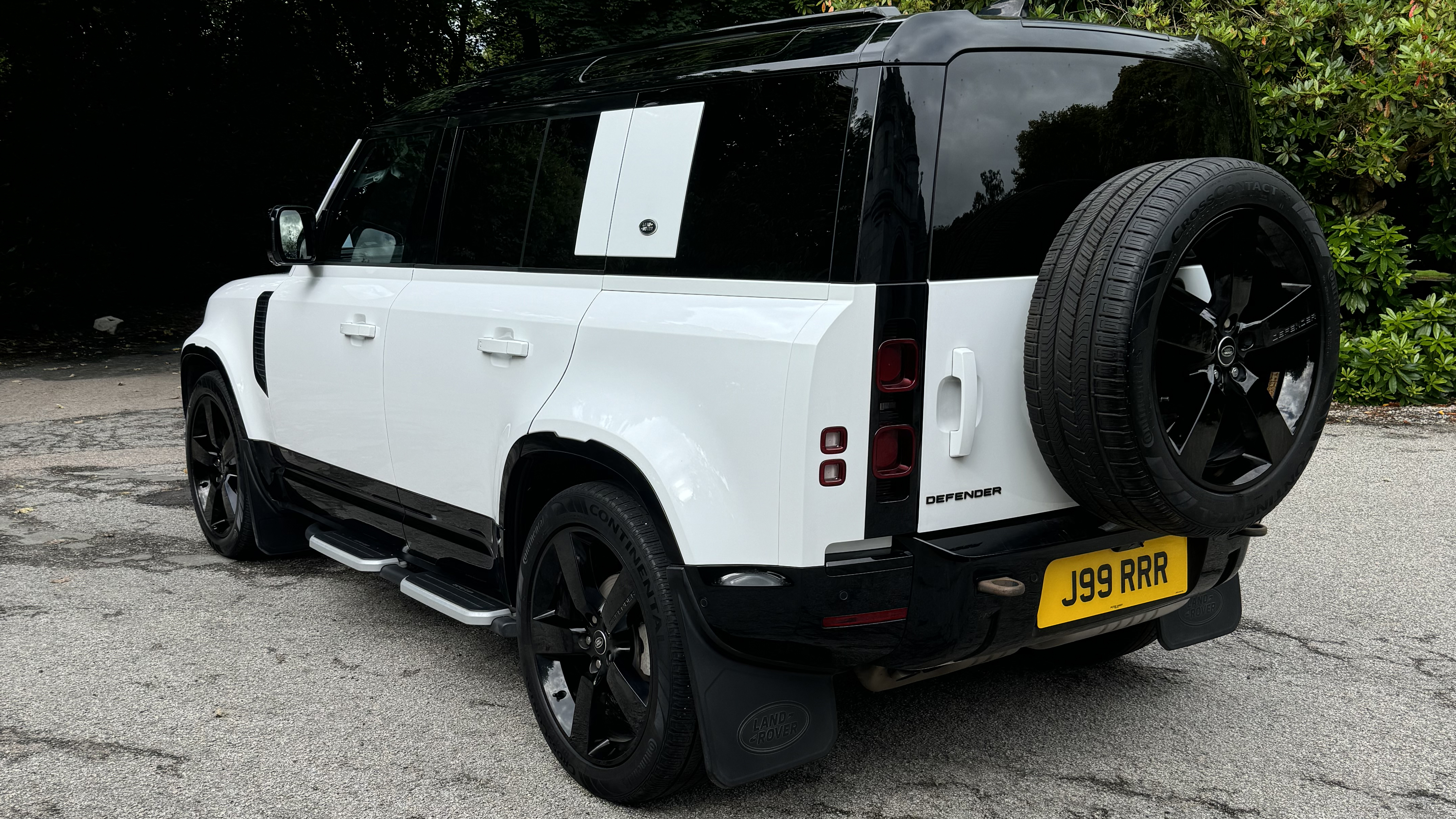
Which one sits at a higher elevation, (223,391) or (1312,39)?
(1312,39)

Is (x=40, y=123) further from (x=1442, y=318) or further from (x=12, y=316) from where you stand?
(x=1442, y=318)

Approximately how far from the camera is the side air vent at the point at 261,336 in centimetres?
459

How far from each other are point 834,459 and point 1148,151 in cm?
126

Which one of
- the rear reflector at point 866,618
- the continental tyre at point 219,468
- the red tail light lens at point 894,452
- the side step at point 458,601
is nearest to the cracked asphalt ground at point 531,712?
the continental tyre at point 219,468

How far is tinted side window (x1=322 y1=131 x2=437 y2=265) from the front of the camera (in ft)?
12.9

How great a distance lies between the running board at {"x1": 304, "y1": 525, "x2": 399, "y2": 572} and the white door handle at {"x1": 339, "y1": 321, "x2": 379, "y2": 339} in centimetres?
78

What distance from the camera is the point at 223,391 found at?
4.95m

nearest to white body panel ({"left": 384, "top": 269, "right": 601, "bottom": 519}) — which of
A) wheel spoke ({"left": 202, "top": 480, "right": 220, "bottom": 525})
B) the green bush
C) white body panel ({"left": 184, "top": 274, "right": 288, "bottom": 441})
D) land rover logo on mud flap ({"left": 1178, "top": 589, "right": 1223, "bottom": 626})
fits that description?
white body panel ({"left": 184, "top": 274, "right": 288, "bottom": 441})

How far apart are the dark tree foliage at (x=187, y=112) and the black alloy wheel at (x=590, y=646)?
34.1 ft

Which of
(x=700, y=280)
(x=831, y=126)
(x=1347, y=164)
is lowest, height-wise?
(x=700, y=280)

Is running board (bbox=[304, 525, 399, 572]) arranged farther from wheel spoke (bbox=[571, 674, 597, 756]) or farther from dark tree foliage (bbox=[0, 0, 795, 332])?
dark tree foliage (bbox=[0, 0, 795, 332])

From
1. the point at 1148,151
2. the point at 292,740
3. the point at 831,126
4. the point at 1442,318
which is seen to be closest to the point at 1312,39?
the point at 1442,318

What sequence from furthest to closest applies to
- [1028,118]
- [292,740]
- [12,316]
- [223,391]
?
1. [12,316]
2. [223,391]
3. [292,740]
4. [1028,118]

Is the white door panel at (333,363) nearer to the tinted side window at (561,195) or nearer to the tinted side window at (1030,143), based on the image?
the tinted side window at (561,195)
